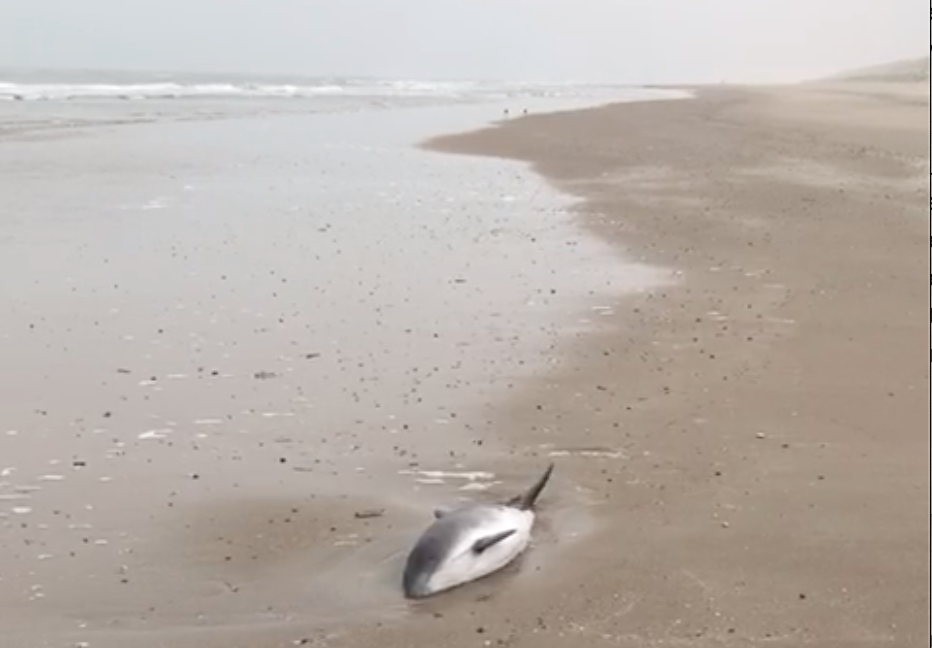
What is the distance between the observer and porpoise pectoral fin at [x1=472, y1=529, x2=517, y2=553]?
4.00m

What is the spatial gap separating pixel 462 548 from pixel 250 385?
258cm

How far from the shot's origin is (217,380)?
6.34 meters

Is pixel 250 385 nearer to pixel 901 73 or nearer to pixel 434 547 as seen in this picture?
pixel 434 547

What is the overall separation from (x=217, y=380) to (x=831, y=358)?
341 centimetres

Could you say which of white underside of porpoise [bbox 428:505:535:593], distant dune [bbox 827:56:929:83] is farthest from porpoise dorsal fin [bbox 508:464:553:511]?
distant dune [bbox 827:56:929:83]

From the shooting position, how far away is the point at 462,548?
157 inches

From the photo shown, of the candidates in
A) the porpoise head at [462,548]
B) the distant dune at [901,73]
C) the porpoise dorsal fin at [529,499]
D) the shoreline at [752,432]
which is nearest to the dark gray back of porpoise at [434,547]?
the porpoise head at [462,548]

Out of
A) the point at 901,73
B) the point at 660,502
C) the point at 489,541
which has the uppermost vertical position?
the point at 901,73

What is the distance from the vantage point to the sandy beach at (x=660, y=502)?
3.70 m

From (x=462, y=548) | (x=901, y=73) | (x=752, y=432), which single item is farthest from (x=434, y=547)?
(x=901, y=73)

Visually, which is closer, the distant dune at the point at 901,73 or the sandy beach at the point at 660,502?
the sandy beach at the point at 660,502

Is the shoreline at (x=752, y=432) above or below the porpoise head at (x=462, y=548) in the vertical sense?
below

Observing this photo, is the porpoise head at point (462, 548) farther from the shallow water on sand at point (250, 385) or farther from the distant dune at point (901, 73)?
the distant dune at point (901, 73)

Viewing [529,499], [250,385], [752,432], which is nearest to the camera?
[529,499]
